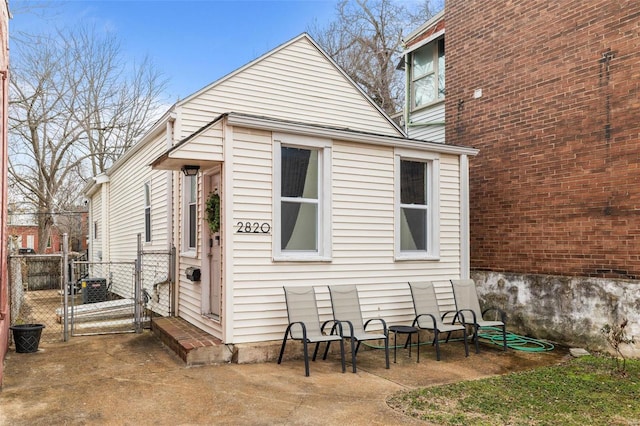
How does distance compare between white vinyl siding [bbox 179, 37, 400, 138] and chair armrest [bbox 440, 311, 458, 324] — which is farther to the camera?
white vinyl siding [bbox 179, 37, 400, 138]

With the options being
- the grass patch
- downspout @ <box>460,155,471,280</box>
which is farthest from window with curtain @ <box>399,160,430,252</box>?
the grass patch

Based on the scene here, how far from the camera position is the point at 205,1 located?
16.9 metres

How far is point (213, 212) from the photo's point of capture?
665cm

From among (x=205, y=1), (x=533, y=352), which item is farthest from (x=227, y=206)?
(x=205, y=1)

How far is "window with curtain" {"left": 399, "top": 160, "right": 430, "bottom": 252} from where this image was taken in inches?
301

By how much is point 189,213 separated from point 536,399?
570 cm

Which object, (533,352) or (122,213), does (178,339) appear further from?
(122,213)

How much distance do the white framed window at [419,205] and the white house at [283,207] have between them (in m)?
0.02

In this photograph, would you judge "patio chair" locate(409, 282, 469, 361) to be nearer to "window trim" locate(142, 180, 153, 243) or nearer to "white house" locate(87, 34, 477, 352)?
"white house" locate(87, 34, 477, 352)

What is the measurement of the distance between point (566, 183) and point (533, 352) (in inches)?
103

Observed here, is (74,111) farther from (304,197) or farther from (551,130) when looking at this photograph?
(551,130)

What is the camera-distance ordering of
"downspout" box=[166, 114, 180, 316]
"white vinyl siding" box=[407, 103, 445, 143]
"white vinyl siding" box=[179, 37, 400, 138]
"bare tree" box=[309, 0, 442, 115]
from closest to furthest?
1. "downspout" box=[166, 114, 180, 316]
2. "white vinyl siding" box=[179, 37, 400, 138]
3. "white vinyl siding" box=[407, 103, 445, 143]
4. "bare tree" box=[309, 0, 442, 115]

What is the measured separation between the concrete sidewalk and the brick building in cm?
114

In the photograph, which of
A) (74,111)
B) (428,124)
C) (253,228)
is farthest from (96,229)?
(253,228)
